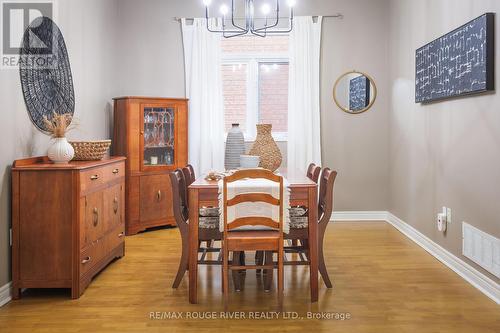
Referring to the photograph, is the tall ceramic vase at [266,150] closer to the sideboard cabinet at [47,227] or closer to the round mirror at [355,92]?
the sideboard cabinet at [47,227]

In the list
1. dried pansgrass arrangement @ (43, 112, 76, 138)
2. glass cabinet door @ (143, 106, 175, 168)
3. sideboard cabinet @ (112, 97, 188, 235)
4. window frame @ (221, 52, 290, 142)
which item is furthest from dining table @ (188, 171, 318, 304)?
window frame @ (221, 52, 290, 142)

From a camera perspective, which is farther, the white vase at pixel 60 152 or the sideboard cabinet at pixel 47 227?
the white vase at pixel 60 152

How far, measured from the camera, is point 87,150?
11.9ft

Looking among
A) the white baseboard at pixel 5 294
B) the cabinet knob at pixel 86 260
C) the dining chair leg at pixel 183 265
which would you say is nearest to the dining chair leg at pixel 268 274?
the dining chair leg at pixel 183 265

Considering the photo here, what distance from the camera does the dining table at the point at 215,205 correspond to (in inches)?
114

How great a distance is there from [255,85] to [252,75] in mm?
127

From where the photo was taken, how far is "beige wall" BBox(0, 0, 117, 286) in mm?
3006

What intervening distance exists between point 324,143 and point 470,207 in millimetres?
2508

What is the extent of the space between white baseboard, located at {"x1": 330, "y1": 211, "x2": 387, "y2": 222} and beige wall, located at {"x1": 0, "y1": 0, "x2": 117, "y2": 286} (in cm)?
292

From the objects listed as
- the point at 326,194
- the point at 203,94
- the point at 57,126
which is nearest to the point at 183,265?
the point at 326,194

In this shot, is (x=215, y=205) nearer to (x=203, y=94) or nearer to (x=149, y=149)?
(x=149, y=149)

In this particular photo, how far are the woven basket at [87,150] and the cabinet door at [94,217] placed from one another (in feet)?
1.12

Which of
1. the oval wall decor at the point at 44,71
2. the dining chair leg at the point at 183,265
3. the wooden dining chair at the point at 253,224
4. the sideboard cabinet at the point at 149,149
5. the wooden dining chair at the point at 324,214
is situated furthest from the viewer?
the sideboard cabinet at the point at 149,149

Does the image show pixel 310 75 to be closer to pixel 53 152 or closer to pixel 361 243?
pixel 361 243
